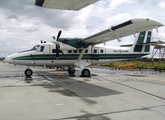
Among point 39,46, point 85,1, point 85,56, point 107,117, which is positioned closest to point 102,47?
point 85,56

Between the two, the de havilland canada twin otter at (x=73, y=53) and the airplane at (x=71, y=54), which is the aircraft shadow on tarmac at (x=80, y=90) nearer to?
the de havilland canada twin otter at (x=73, y=53)

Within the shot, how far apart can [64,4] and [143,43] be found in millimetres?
15932

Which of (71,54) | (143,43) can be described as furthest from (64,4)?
(143,43)

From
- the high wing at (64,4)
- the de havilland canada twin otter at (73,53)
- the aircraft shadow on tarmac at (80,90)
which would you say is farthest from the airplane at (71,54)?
the high wing at (64,4)

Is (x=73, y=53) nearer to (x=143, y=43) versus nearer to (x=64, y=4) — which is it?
(x=143, y=43)

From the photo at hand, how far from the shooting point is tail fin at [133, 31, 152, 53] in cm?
2089

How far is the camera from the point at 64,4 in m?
7.14

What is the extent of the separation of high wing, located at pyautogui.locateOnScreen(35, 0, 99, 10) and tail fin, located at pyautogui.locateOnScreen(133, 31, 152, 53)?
48.5 feet

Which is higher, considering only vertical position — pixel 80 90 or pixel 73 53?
pixel 73 53

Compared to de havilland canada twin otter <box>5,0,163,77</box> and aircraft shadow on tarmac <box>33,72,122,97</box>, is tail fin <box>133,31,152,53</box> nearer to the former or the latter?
de havilland canada twin otter <box>5,0,163,77</box>

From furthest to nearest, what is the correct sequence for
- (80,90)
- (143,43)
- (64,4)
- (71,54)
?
(143,43) < (71,54) < (80,90) < (64,4)

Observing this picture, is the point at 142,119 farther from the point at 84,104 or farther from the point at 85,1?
the point at 85,1

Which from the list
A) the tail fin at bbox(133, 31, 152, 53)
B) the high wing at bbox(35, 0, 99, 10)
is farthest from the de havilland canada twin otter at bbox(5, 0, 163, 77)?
the high wing at bbox(35, 0, 99, 10)

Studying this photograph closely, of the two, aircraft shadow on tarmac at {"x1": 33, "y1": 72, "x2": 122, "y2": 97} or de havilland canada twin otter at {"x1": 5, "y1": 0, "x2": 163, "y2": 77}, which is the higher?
de havilland canada twin otter at {"x1": 5, "y1": 0, "x2": 163, "y2": 77}
